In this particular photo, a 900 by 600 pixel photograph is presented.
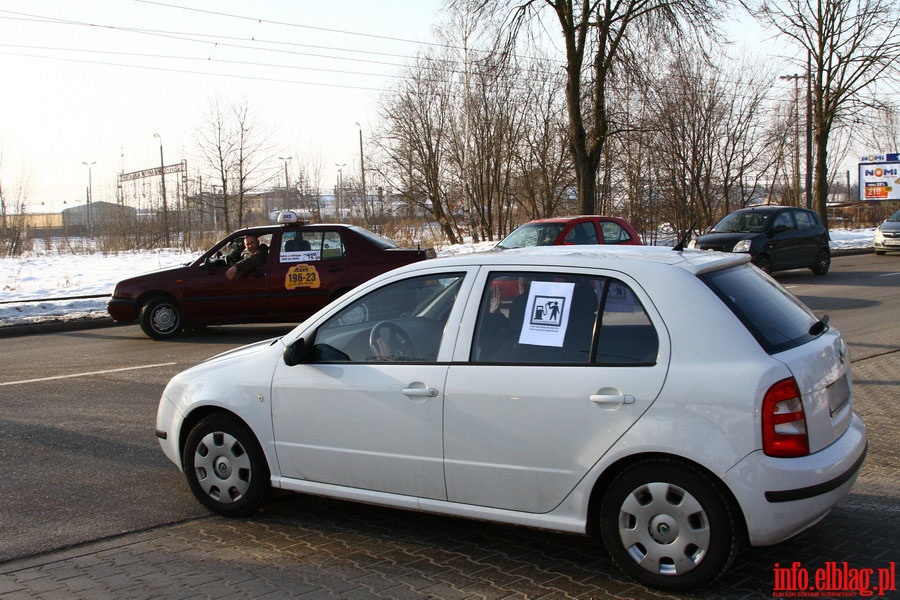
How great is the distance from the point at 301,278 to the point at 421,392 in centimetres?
885

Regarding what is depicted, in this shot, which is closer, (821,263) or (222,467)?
(222,467)

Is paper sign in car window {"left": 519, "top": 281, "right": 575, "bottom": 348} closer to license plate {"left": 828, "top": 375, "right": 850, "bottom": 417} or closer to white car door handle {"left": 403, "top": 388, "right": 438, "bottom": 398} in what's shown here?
white car door handle {"left": 403, "top": 388, "right": 438, "bottom": 398}

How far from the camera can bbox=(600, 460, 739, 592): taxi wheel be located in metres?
3.66

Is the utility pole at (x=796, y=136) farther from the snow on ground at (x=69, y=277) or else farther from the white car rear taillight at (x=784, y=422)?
the white car rear taillight at (x=784, y=422)

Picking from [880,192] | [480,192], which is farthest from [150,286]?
[880,192]

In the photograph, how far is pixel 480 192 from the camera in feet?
127

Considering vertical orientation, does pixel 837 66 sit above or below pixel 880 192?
above

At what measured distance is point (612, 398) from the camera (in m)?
3.80

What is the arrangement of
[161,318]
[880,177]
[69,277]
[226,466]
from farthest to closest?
[880,177], [69,277], [161,318], [226,466]

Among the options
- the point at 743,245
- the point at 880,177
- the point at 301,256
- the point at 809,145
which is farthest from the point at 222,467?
the point at 880,177

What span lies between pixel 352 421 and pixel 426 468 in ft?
1.64

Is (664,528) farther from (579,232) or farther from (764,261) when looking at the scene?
(764,261)

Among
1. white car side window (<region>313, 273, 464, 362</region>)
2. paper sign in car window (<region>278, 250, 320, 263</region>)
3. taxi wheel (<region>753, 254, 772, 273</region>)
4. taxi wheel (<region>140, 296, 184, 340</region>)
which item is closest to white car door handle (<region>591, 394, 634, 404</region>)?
white car side window (<region>313, 273, 464, 362</region>)

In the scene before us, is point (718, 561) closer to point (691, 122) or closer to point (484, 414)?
point (484, 414)
